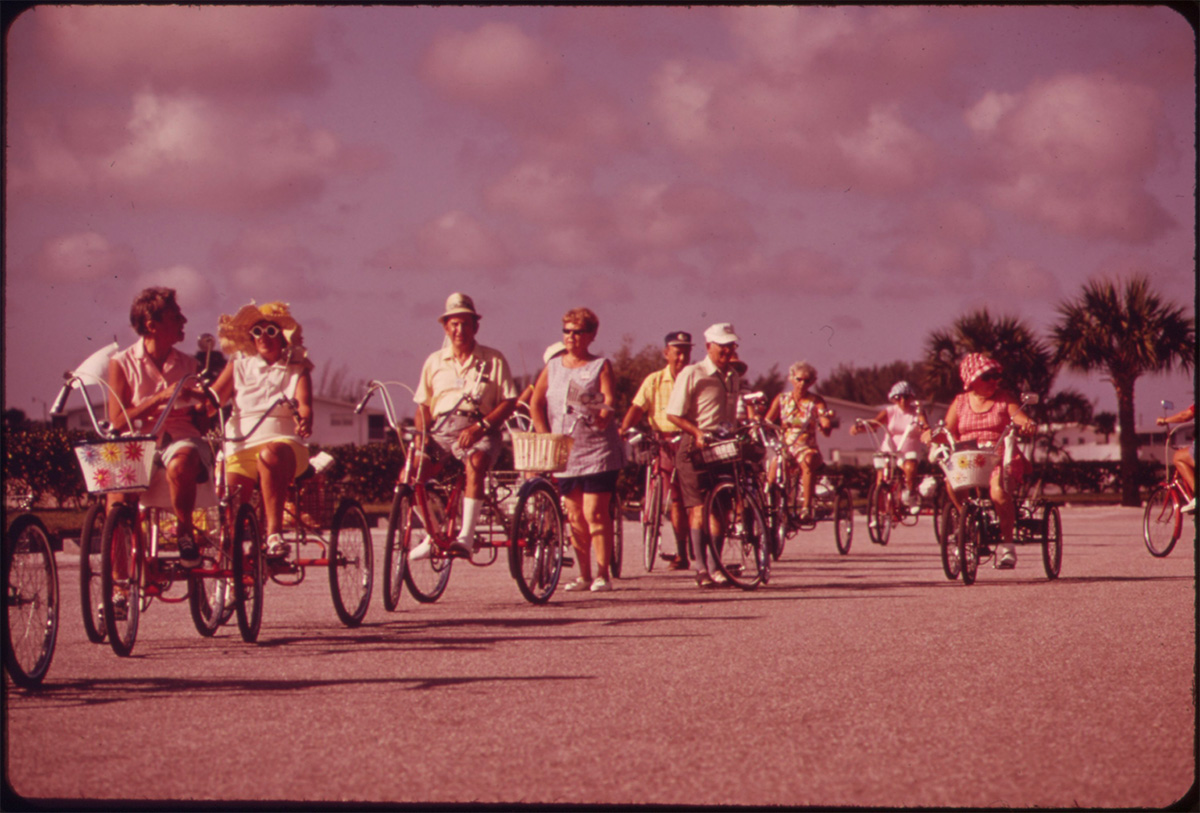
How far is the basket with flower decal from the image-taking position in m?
7.32

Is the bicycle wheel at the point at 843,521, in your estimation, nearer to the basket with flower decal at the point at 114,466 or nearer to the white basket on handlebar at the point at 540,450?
the white basket on handlebar at the point at 540,450

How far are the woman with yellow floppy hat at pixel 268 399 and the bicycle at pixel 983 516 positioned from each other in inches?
202

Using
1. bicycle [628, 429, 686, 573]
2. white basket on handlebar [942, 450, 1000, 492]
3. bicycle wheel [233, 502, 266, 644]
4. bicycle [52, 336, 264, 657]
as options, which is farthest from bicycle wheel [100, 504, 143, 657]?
white basket on handlebar [942, 450, 1000, 492]

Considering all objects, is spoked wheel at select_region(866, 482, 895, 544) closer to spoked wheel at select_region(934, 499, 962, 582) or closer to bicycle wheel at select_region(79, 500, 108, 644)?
spoked wheel at select_region(934, 499, 962, 582)

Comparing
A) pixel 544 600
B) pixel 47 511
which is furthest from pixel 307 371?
pixel 47 511

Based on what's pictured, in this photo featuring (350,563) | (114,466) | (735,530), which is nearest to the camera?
(114,466)

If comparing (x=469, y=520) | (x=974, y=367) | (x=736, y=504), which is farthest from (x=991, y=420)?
(x=469, y=520)

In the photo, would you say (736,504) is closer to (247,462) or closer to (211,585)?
(247,462)

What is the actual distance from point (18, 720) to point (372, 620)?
12.6 feet

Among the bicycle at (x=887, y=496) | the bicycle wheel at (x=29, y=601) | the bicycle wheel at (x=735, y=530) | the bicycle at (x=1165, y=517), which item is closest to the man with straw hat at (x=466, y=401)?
the bicycle wheel at (x=735, y=530)

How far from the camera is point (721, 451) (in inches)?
444

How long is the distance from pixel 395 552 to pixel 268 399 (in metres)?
1.37

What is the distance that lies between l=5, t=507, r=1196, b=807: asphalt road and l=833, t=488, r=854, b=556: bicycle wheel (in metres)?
5.71

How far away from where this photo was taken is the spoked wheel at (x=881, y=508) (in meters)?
18.0
